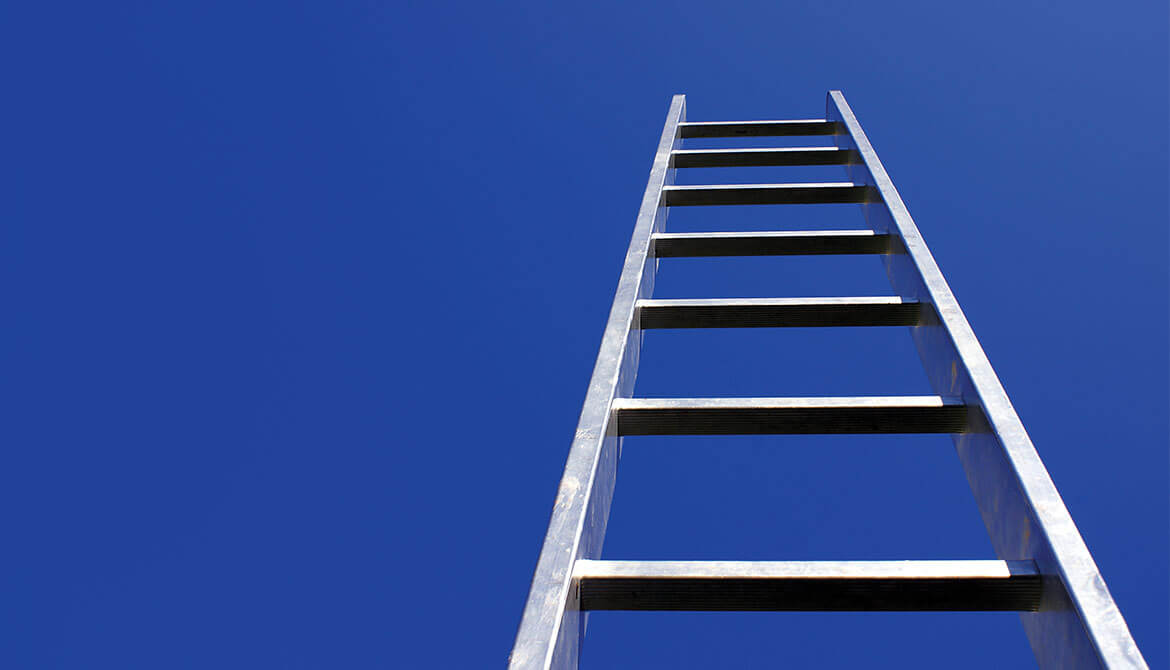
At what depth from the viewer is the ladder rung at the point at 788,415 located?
7.59 ft

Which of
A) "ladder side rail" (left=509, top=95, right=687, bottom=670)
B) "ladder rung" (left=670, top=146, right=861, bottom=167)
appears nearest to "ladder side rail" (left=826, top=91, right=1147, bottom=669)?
"ladder side rail" (left=509, top=95, right=687, bottom=670)

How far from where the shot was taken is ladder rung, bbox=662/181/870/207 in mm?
3904

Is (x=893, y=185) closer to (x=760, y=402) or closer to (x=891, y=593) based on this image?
(x=760, y=402)

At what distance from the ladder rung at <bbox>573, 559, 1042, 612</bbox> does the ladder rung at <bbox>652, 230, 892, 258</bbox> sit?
180 centimetres

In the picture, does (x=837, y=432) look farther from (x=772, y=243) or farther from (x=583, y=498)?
(x=772, y=243)

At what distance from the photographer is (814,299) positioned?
2.91 m

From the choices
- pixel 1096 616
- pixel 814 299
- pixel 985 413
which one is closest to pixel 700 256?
pixel 814 299

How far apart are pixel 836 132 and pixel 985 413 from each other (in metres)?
3.01

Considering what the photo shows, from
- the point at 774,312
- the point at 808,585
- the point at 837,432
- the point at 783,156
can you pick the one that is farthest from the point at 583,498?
the point at 783,156

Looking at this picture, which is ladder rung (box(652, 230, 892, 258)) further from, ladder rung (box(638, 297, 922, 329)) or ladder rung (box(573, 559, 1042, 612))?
ladder rung (box(573, 559, 1042, 612))

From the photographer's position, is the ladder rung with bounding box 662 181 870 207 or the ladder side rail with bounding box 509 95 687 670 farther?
the ladder rung with bounding box 662 181 870 207

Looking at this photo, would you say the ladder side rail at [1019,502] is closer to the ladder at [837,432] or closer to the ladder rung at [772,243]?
the ladder at [837,432]

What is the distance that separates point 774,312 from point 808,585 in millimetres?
1217

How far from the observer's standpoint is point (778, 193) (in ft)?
12.8
